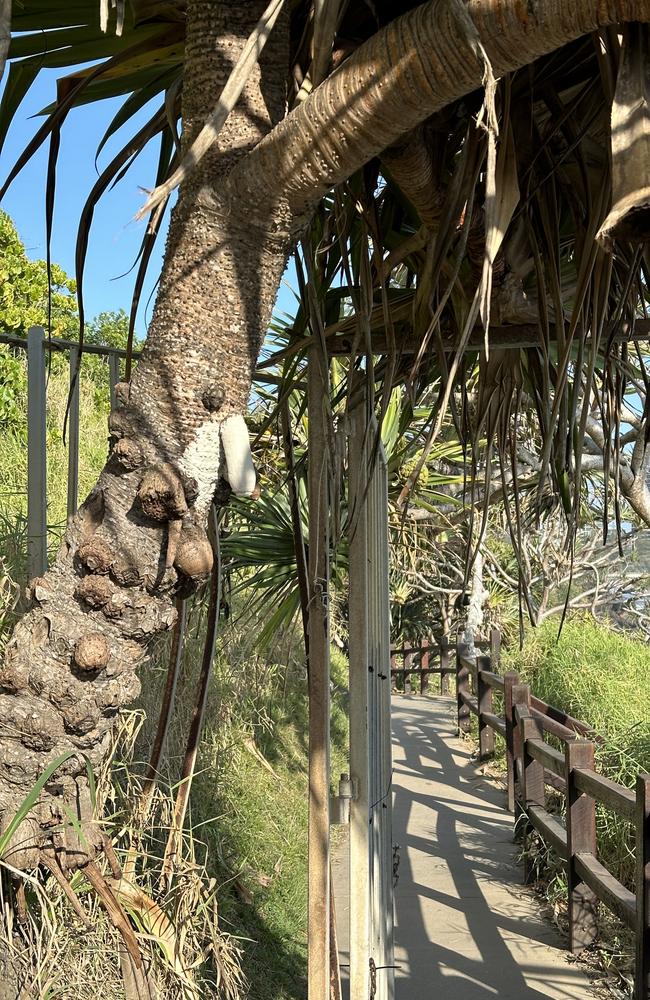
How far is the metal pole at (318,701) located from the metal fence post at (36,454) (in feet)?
2.47

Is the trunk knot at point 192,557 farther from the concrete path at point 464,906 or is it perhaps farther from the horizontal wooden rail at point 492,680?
the horizontal wooden rail at point 492,680

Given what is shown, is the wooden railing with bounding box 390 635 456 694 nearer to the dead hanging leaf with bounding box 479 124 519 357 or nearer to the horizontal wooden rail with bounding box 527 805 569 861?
the horizontal wooden rail with bounding box 527 805 569 861

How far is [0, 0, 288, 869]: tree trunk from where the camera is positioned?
39.5 inches

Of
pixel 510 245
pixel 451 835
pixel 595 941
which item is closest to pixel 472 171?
pixel 510 245

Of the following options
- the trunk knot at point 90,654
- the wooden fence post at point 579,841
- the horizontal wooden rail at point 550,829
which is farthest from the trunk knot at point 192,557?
the horizontal wooden rail at point 550,829

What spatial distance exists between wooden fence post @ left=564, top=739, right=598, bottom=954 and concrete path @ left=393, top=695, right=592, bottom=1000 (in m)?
0.15

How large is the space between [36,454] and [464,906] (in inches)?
151

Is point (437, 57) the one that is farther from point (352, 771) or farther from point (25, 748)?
point (352, 771)

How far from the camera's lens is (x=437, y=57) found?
36.4 inches

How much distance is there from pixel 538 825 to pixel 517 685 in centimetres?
158

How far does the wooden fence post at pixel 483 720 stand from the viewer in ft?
27.6

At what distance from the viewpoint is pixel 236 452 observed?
41.5 inches

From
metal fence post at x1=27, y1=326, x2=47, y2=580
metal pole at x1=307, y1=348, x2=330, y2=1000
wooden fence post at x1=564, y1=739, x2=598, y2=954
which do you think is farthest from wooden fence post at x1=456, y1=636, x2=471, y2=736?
metal pole at x1=307, y1=348, x2=330, y2=1000

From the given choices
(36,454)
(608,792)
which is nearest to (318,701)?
(36,454)
